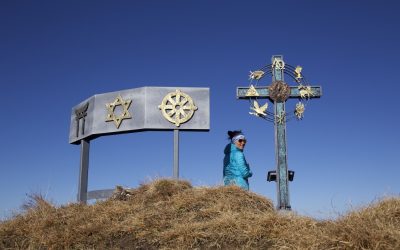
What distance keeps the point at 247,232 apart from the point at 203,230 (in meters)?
0.62

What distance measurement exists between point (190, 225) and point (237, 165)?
3641 millimetres

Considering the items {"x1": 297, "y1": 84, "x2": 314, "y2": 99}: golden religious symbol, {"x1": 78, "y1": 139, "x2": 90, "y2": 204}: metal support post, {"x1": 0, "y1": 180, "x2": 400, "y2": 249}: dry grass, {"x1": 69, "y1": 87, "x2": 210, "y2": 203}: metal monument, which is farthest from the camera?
{"x1": 297, "y1": 84, "x2": 314, "y2": 99}: golden religious symbol

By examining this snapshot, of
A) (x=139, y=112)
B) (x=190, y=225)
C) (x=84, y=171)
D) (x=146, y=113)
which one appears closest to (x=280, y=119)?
(x=146, y=113)

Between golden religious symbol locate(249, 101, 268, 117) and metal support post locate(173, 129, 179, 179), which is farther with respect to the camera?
golden religious symbol locate(249, 101, 268, 117)

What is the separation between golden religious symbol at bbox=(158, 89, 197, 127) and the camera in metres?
10.1

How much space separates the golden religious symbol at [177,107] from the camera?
33.2 feet

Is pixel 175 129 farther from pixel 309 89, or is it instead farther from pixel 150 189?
pixel 309 89

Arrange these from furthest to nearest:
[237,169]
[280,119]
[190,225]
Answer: [280,119] < [237,169] < [190,225]

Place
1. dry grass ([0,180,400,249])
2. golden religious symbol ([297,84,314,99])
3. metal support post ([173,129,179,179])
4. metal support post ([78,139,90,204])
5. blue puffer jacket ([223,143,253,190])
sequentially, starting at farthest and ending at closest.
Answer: golden religious symbol ([297,84,314,99]), metal support post ([78,139,90,204]), metal support post ([173,129,179,179]), blue puffer jacket ([223,143,253,190]), dry grass ([0,180,400,249])

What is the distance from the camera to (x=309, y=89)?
11.8 meters

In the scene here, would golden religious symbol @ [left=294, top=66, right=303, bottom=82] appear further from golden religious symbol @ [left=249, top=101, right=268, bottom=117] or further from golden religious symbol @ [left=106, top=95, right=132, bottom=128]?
golden religious symbol @ [left=106, top=95, right=132, bottom=128]

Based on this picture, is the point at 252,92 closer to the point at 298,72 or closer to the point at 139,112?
the point at 298,72

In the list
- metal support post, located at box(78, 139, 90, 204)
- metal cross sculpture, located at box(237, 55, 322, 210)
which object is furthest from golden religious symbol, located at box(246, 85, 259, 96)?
metal support post, located at box(78, 139, 90, 204)

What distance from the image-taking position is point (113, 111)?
1102 cm
